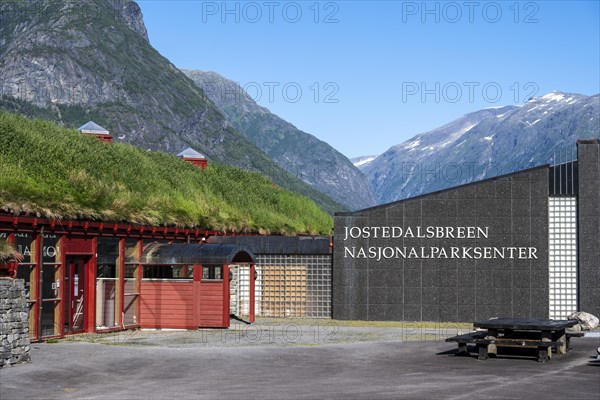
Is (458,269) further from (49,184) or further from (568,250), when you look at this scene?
(49,184)

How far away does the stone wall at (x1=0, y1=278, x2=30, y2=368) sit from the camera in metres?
23.6

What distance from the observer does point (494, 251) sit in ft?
130

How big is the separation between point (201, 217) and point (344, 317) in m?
8.31

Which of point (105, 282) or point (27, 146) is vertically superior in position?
point (27, 146)

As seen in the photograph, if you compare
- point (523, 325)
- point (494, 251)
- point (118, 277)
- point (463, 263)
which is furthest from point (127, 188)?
point (523, 325)

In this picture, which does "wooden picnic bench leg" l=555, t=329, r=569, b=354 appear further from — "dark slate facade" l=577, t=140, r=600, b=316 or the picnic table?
"dark slate facade" l=577, t=140, r=600, b=316

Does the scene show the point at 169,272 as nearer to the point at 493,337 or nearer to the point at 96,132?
the point at 493,337

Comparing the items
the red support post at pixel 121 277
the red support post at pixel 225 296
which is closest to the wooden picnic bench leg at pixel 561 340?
the red support post at pixel 225 296

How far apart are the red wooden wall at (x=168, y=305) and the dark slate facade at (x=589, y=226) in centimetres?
1459

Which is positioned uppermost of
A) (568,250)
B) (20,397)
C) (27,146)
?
(27,146)

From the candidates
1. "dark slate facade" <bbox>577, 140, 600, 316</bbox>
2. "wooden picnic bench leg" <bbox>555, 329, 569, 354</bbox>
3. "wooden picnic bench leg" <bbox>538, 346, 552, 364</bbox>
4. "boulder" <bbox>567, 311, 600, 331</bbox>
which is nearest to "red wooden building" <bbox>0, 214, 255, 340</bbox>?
"boulder" <bbox>567, 311, 600, 331</bbox>

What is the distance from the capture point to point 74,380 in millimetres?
21516

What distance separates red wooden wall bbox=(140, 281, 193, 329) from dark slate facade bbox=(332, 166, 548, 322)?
772 centimetres

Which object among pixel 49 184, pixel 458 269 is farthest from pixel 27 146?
pixel 458 269
